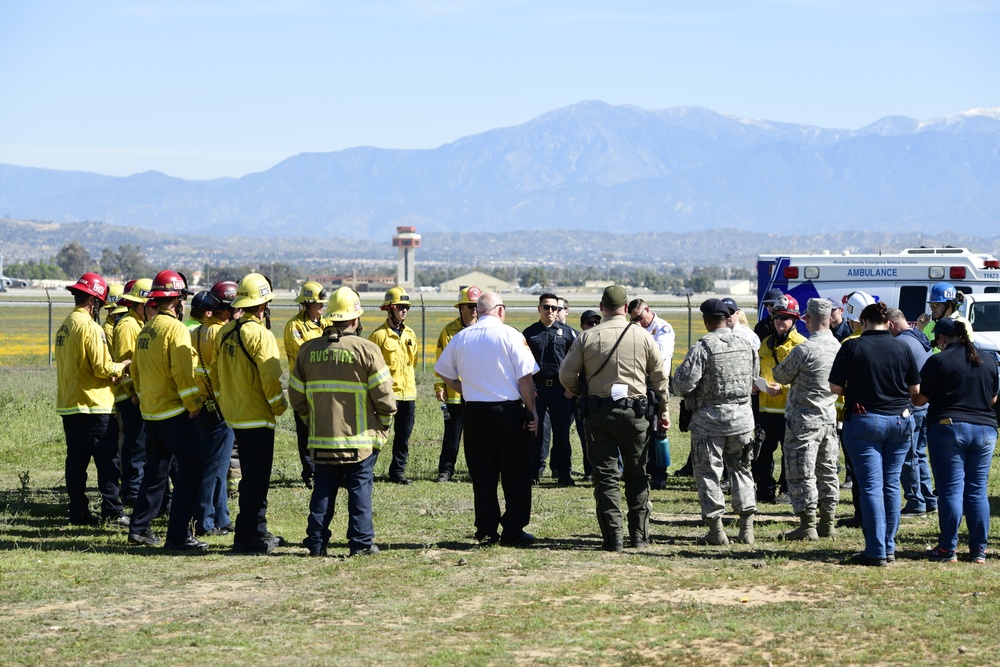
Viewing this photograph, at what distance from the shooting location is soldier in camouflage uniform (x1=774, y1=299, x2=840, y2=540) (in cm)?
959

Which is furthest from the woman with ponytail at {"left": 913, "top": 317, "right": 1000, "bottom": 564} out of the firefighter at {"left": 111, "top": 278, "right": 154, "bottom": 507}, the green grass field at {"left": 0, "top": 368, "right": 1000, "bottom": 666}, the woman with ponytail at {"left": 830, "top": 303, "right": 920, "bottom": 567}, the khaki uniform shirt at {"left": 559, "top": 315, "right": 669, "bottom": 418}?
the firefighter at {"left": 111, "top": 278, "right": 154, "bottom": 507}

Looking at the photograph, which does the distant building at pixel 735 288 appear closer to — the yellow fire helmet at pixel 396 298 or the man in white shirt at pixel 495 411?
the yellow fire helmet at pixel 396 298

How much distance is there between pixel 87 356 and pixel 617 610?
516cm

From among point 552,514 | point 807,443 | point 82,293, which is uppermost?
point 82,293

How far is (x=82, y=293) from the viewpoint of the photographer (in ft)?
32.9

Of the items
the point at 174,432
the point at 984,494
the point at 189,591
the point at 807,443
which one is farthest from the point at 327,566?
the point at 984,494

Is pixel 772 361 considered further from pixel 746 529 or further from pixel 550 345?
pixel 550 345

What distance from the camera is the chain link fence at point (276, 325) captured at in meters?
32.3

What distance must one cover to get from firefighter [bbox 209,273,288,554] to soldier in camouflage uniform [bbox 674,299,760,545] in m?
3.14

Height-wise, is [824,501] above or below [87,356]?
below

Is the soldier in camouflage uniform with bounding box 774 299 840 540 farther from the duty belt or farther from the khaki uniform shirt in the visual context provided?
the duty belt

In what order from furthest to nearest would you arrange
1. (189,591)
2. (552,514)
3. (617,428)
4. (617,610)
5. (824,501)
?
(552,514)
(824,501)
(617,428)
(189,591)
(617,610)

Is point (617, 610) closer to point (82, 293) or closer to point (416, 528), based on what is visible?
point (416, 528)

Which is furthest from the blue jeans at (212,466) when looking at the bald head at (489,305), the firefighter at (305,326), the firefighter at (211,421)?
the bald head at (489,305)
